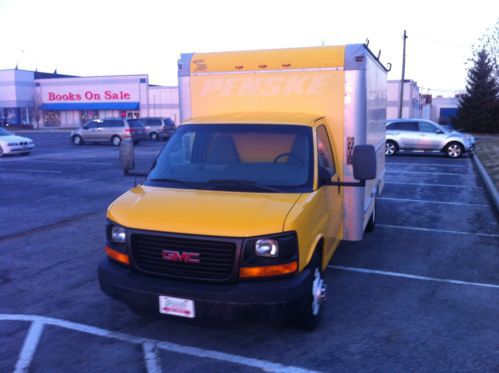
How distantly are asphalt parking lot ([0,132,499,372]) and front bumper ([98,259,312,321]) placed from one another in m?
0.26

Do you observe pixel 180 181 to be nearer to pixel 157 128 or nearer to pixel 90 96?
pixel 157 128

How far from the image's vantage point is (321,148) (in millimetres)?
5203

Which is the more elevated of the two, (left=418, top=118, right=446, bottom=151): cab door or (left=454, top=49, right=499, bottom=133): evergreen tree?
(left=454, top=49, right=499, bottom=133): evergreen tree

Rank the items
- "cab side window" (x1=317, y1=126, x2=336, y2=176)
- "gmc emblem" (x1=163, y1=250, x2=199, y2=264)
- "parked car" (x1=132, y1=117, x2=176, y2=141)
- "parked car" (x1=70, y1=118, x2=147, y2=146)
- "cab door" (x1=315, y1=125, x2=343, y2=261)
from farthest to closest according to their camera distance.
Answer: "parked car" (x1=132, y1=117, x2=176, y2=141)
"parked car" (x1=70, y1=118, x2=147, y2=146)
"cab side window" (x1=317, y1=126, x2=336, y2=176)
"cab door" (x1=315, y1=125, x2=343, y2=261)
"gmc emblem" (x1=163, y1=250, x2=199, y2=264)

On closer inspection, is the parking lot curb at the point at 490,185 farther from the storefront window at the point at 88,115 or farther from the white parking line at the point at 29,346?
the storefront window at the point at 88,115

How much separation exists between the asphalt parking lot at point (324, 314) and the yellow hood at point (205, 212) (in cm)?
83

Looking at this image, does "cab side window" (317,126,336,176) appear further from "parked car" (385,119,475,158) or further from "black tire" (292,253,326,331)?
"parked car" (385,119,475,158)

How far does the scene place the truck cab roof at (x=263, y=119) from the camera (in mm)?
5230

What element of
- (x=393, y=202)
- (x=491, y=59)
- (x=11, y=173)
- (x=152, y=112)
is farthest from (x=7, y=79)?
(x=393, y=202)

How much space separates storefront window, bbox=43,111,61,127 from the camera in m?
64.0

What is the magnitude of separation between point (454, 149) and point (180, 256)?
2058 cm

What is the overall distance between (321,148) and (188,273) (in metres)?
2.06

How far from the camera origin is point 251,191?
456 cm

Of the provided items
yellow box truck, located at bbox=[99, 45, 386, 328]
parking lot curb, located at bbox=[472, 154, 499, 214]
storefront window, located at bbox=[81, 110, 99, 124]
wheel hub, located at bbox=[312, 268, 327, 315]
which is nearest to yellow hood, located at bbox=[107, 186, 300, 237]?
yellow box truck, located at bbox=[99, 45, 386, 328]
